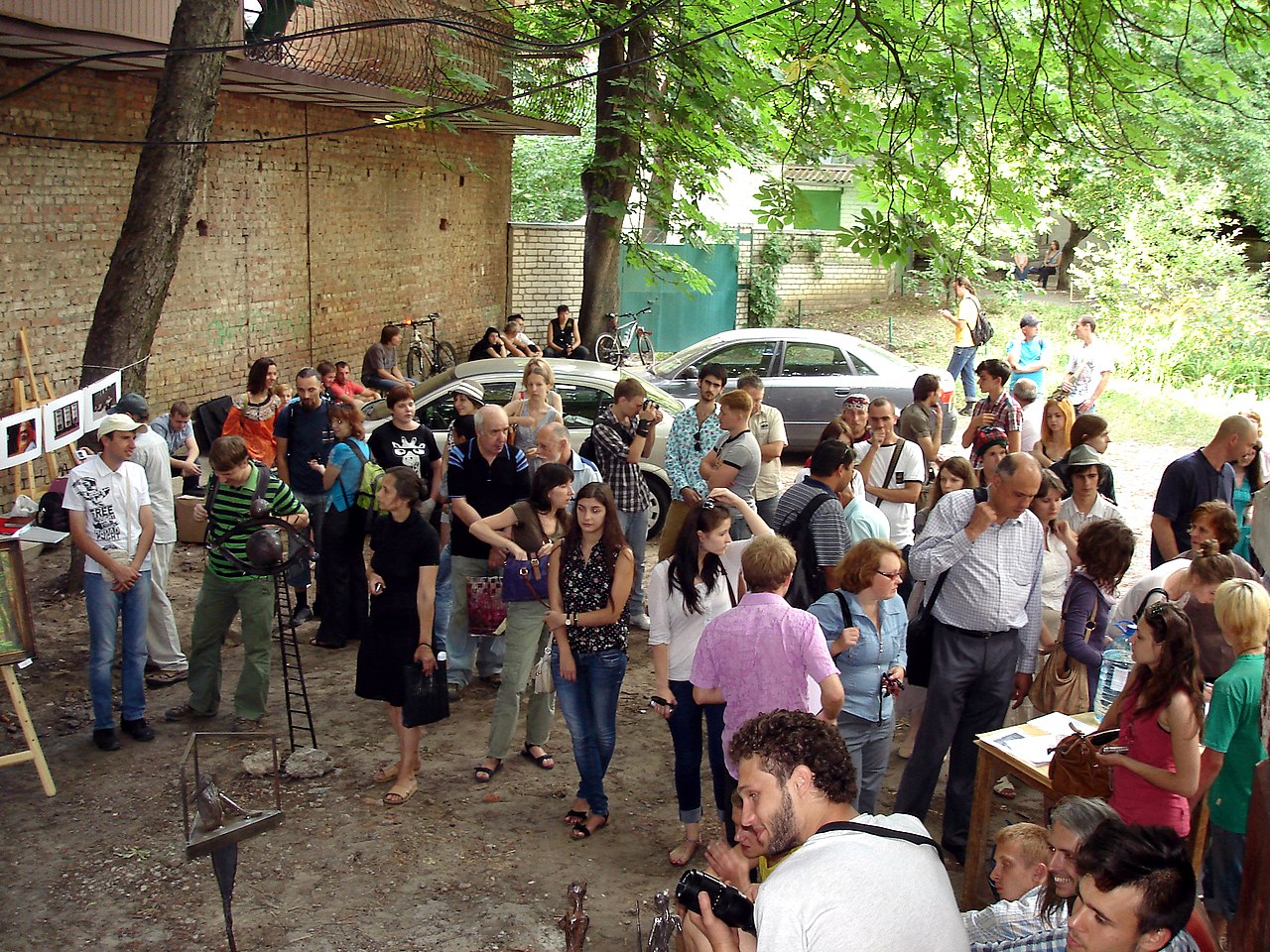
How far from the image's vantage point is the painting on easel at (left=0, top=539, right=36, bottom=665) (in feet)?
19.6

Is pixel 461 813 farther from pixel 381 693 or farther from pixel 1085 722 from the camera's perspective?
pixel 1085 722

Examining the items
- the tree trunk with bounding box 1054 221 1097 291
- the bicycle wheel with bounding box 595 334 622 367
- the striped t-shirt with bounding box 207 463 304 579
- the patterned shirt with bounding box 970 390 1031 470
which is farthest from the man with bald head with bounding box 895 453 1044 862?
the tree trunk with bounding box 1054 221 1097 291

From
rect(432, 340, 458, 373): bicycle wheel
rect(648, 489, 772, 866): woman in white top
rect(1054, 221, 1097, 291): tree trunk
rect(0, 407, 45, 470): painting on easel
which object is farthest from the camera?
rect(1054, 221, 1097, 291): tree trunk

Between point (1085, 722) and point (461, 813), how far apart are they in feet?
10.6

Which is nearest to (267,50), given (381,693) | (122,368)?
(122,368)

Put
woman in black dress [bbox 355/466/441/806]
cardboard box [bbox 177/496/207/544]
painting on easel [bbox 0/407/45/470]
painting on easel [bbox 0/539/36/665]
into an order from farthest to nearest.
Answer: cardboard box [bbox 177/496/207/544], painting on easel [bbox 0/407/45/470], woman in black dress [bbox 355/466/441/806], painting on easel [bbox 0/539/36/665]

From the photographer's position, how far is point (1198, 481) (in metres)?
7.29

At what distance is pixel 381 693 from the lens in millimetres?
6289


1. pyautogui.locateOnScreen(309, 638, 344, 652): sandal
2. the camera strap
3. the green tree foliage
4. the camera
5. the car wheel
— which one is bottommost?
pyautogui.locateOnScreen(309, 638, 344, 652): sandal

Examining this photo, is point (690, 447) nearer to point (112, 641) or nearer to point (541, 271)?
point (112, 641)

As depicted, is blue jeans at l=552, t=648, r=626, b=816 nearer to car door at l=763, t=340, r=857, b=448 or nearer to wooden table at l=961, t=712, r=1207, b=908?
wooden table at l=961, t=712, r=1207, b=908

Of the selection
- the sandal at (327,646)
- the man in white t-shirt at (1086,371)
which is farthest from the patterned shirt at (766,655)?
the man in white t-shirt at (1086,371)

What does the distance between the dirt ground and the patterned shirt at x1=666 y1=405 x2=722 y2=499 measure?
1.64 metres

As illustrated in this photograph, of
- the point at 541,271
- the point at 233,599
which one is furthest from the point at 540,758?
the point at 541,271
